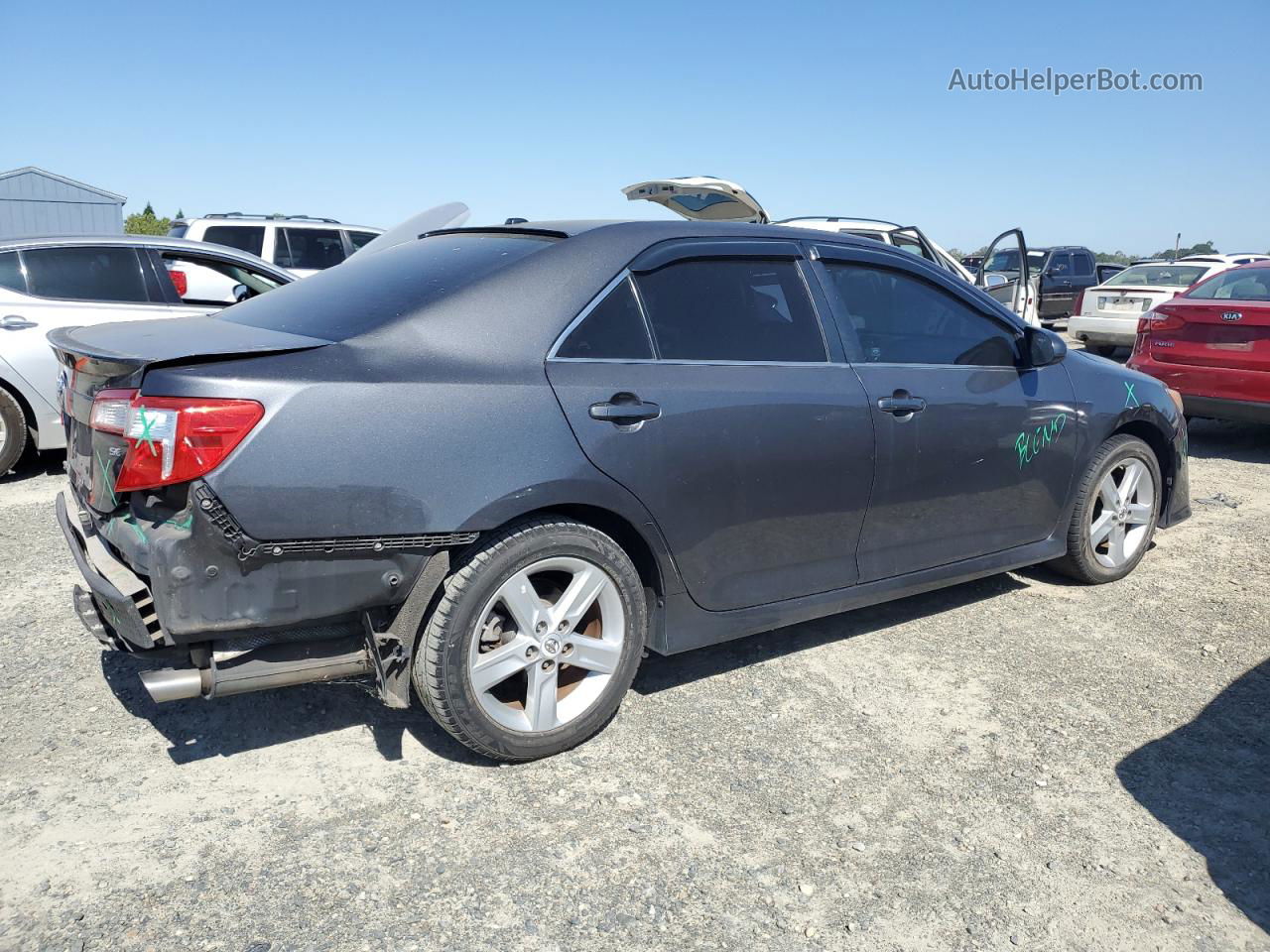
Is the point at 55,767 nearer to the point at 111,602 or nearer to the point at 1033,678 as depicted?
A: the point at 111,602

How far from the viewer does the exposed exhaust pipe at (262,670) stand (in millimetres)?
2688

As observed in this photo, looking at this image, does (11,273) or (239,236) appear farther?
(239,236)

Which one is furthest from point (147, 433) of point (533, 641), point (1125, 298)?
point (1125, 298)

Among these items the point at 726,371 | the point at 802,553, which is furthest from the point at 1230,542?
the point at 726,371

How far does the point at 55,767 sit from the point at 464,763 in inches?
48.1

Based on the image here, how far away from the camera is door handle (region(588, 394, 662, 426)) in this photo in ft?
10.1

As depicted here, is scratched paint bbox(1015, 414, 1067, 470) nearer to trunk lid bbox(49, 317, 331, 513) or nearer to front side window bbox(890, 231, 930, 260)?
trunk lid bbox(49, 317, 331, 513)

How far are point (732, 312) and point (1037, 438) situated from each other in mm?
1637

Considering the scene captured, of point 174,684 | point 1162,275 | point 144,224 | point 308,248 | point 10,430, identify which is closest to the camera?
point 174,684

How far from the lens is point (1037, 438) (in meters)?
4.31

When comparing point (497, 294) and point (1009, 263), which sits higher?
point (497, 294)

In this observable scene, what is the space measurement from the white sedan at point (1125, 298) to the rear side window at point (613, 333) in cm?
1158

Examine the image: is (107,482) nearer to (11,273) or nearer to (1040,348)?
(1040,348)

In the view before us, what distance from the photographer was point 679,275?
11.2 feet
